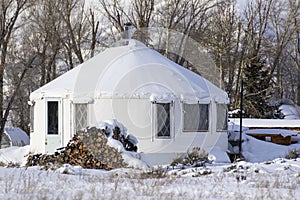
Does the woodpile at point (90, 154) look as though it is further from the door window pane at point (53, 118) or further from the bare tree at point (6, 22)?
the bare tree at point (6, 22)

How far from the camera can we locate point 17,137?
23.6 metres

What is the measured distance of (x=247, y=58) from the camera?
2806 cm

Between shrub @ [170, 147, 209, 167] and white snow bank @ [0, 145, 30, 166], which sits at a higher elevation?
shrub @ [170, 147, 209, 167]

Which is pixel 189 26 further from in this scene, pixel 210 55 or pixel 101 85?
pixel 101 85

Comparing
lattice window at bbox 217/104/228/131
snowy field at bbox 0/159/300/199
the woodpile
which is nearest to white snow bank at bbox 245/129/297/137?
lattice window at bbox 217/104/228/131

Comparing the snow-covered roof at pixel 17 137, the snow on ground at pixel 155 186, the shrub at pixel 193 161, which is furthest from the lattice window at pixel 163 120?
the snow-covered roof at pixel 17 137

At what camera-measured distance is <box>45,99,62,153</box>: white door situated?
47.8 feet

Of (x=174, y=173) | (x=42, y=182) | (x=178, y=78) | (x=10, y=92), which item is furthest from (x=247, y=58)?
(x=42, y=182)

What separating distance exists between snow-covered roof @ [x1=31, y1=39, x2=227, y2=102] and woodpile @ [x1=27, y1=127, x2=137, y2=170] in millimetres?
2291

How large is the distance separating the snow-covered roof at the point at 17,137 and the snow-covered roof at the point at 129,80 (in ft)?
26.7

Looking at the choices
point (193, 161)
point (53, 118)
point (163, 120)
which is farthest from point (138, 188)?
point (53, 118)

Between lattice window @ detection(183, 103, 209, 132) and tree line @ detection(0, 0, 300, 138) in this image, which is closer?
lattice window @ detection(183, 103, 209, 132)

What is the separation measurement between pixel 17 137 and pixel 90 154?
12786mm

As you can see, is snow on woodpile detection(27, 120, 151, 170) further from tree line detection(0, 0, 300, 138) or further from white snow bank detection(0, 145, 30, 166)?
tree line detection(0, 0, 300, 138)
